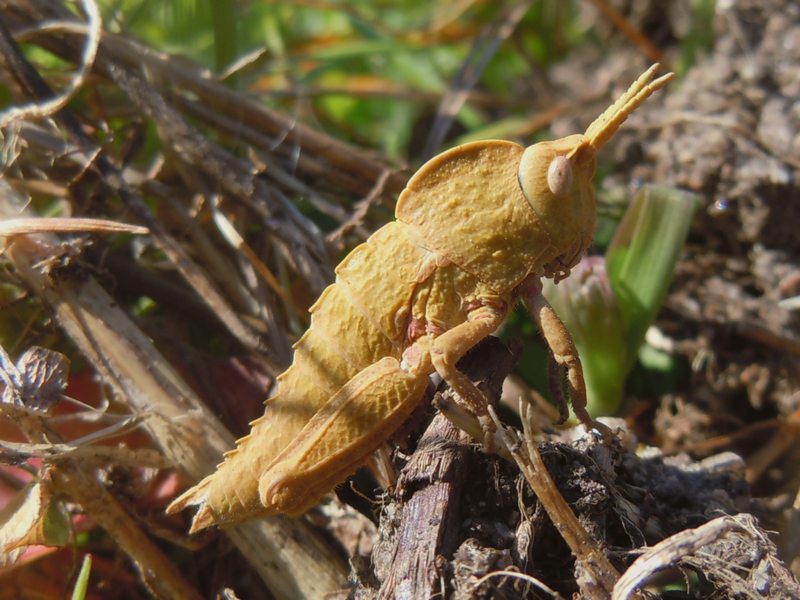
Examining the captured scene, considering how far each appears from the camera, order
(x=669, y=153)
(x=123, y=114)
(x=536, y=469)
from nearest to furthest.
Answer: (x=536, y=469) < (x=123, y=114) < (x=669, y=153)

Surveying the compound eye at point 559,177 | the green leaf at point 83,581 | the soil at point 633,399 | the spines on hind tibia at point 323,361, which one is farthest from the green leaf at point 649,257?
the green leaf at point 83,581

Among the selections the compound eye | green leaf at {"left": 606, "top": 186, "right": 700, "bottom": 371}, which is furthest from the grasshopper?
green leaf at {"left": 606, "top": 186, "right": 700, "bottom": 371}

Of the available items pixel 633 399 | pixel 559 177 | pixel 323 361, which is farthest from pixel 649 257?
pixel 323 361

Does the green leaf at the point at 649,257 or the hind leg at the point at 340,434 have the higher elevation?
the hind leg at the point at 340,434

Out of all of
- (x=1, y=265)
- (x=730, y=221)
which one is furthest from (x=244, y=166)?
(x=730, y=221)

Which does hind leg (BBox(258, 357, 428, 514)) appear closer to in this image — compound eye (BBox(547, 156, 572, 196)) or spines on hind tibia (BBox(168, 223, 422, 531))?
spines on hind tibia (BBox(168, 223, 422, 531))

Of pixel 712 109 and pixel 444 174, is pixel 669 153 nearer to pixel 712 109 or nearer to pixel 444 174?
pixel 712 109

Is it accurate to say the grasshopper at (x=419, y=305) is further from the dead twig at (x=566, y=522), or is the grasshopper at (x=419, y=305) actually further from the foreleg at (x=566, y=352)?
the dead twig at (x=566, y=522)
